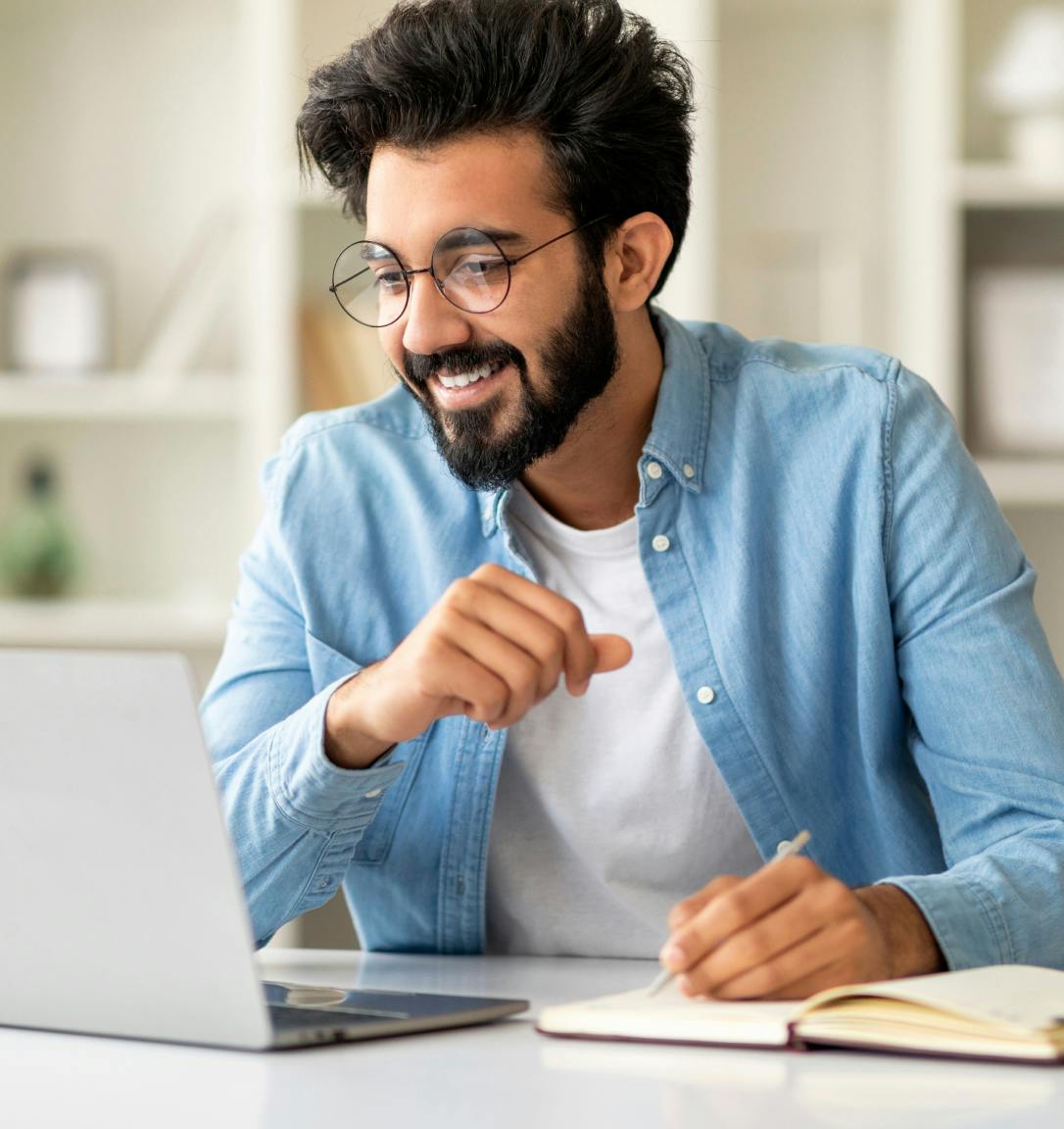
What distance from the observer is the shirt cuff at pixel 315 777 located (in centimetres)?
126

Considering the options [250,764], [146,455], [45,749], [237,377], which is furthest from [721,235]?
[45,749]

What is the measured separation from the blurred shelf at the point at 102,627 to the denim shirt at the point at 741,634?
110 cm

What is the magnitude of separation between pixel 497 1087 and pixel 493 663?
1.06 feet

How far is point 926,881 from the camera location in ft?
3.70

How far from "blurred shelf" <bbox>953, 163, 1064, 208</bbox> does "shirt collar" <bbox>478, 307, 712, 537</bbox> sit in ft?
3.77

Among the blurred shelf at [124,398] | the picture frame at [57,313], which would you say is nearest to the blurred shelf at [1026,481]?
the blurred shelf at [124,398]

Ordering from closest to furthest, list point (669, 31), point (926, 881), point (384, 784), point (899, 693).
A: point (926, 881) → point (384, 784) → point (899, 693) → point (669, 31)

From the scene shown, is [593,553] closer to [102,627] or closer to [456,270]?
[456,270]

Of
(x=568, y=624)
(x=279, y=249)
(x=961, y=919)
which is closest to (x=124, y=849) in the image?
(x=568, y=624)

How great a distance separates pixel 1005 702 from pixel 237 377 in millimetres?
1747

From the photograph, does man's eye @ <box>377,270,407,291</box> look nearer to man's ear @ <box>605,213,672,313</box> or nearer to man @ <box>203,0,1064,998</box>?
man @ <box>203,0,1064,998</box>

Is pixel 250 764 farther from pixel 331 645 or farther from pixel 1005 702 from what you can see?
pixel 1005 702

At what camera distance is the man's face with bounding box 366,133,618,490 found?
1.45 m

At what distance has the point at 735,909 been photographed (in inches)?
38.2
